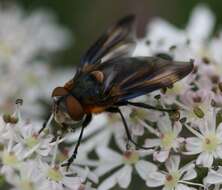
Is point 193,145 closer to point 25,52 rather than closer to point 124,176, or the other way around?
point 124,176

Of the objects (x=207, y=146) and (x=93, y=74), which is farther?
(x=93, y=74)

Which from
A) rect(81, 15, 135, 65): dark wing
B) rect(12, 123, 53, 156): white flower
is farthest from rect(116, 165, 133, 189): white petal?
rect(81, 15, 135, 65): dark wing

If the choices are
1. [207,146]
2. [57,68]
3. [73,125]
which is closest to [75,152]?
[73,125]

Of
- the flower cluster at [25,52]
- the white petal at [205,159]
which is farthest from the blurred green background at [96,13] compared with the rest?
the white petal at [205,159]

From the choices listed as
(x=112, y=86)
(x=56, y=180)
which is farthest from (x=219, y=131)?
(x=56, y=180)

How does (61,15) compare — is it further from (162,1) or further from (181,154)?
(181,154)

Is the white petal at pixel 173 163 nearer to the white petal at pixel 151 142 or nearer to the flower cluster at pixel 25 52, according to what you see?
the white petal at pixel 151 142
